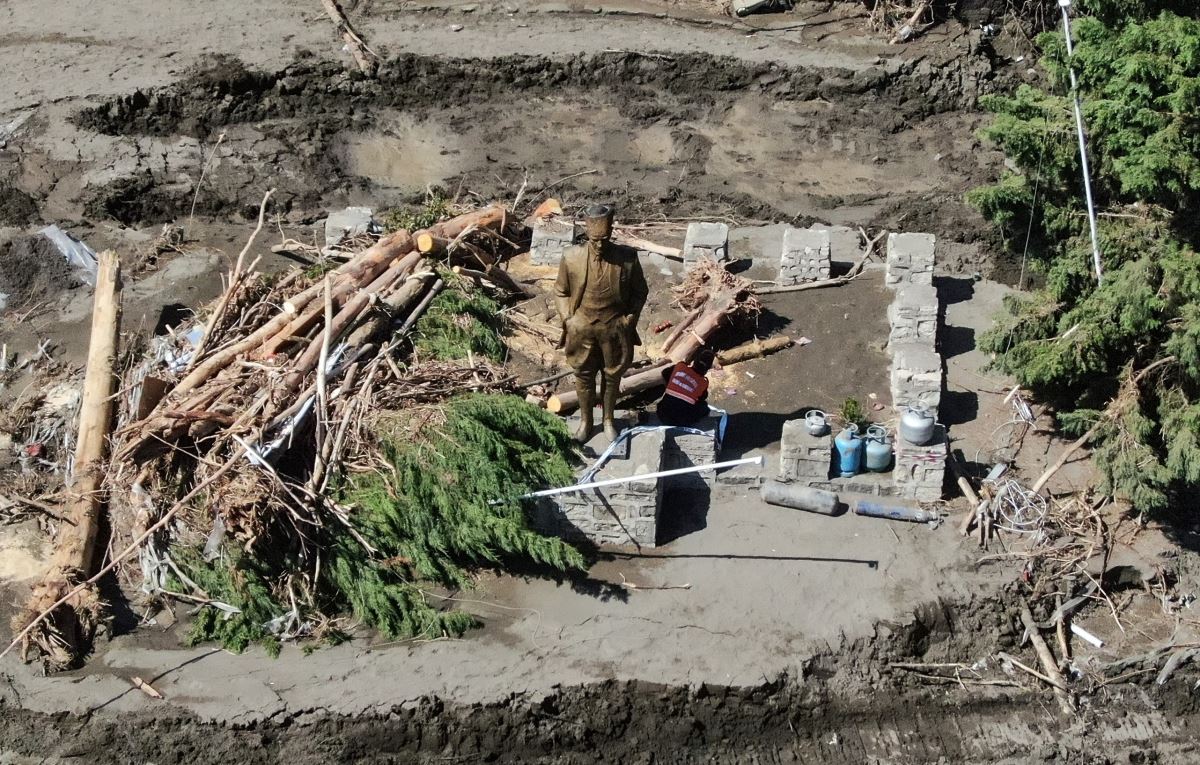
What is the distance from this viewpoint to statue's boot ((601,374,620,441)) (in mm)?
11711

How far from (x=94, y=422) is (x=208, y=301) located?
340 cm

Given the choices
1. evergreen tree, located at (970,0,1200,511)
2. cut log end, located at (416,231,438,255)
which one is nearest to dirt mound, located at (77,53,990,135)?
cut log end, located at (416,231,438,255)

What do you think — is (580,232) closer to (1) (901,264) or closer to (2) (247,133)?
(1) (901,264)

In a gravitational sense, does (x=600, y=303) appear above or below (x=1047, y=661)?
above

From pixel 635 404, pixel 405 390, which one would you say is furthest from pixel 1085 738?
pixel 405 390

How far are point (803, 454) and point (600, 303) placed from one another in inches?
106

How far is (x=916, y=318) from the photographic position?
13.9 meters

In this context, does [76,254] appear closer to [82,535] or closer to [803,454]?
[82,535]

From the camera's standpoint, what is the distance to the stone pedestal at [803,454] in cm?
1211

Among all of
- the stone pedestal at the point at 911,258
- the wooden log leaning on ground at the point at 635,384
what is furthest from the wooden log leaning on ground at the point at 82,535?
the stone pedestal at the point at 911,258

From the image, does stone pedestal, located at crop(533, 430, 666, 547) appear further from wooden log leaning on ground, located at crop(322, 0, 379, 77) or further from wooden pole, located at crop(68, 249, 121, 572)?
wooden log leaning on ground, located at crop(322, 0, 379, 77)

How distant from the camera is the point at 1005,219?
13562mm

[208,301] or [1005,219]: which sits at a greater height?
[1005,219]

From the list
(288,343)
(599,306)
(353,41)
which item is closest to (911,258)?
(599,306)
